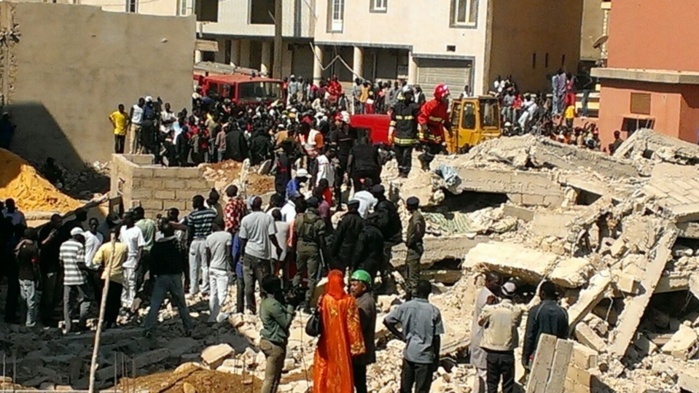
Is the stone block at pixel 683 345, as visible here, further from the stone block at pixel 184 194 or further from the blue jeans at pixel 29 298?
the stone block at pixel 184 194

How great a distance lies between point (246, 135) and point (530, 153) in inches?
275

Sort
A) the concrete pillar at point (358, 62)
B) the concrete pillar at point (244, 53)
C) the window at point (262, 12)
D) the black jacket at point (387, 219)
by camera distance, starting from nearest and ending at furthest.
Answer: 1. the black jacket at point (387, 219)
2. the concrete pillar at point (358, 62)
3. the window at point (262, 12)
4. the concrete pillar at point (244, 53)

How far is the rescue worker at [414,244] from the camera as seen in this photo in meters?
14.4

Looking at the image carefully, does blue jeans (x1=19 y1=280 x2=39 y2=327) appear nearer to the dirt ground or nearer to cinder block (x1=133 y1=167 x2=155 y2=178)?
the dirt ground

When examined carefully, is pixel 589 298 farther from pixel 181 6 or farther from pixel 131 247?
pixel 181 6

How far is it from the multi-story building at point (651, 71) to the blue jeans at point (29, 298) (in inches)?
637

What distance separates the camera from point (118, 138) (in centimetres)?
2461

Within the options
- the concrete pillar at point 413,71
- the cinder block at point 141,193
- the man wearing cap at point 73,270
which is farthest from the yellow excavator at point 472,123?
the concrete pillar at point 413,71

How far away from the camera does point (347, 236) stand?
14008 mm

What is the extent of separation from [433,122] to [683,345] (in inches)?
262

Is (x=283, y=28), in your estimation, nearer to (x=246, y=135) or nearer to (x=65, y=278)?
(x=246, y=135)

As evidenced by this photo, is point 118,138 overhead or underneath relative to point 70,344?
overhead

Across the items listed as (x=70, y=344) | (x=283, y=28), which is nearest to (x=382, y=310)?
(x=70, y=344)

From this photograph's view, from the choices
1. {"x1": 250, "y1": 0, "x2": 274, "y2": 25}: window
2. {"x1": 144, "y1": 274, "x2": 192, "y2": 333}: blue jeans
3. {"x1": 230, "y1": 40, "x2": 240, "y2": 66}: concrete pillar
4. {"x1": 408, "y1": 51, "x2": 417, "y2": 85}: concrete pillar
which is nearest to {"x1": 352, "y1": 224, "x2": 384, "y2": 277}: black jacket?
{"x1": 144, "y1": 274, "x2": 192, "y2": 333}: blue jeans
